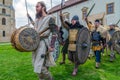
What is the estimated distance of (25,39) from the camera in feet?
22.2

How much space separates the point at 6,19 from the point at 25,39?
217 feet

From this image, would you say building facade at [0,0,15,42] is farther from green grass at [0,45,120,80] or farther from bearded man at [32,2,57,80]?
bearded man at [32,2,57,80]

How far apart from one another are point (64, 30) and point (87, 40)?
820 mm

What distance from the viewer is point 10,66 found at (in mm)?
10062

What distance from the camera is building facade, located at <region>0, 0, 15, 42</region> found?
69812mm

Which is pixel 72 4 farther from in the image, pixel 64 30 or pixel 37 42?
pixel 37 42

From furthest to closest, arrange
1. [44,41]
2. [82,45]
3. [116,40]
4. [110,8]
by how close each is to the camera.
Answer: [110,8], [116,40], [82,45], [44,41]

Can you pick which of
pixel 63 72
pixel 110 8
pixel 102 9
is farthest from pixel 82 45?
pixel 102 9

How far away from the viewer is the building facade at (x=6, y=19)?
2749 inches

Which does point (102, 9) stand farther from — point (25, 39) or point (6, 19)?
point (6, 19)

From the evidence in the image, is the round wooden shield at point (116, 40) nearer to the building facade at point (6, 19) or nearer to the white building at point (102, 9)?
the white building at point (102, 9)

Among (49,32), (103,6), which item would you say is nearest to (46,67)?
(49,32)

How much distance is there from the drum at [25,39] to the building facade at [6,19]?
63053 mm

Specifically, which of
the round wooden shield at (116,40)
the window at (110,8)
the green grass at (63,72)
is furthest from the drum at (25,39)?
the window at (110,8)
